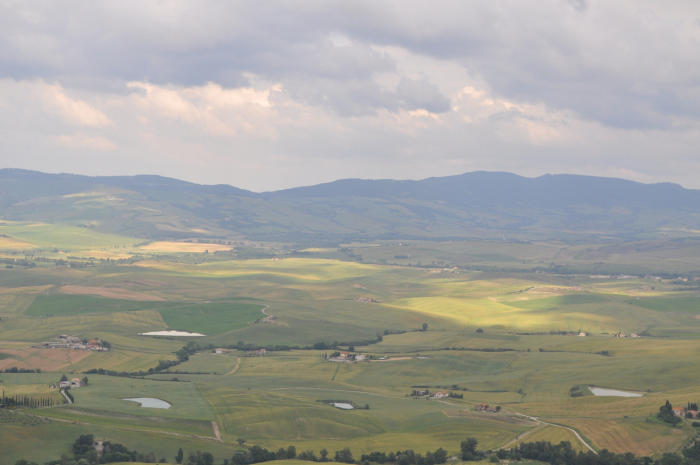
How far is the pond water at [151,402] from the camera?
109m

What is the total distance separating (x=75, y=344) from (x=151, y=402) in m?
54.3

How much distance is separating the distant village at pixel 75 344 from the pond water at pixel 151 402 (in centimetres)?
4464

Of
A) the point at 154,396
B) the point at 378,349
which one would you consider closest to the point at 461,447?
the point at 154,396

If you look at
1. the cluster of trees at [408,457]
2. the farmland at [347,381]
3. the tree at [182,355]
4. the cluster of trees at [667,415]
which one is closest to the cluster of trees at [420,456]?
the cluster of trees at [408,457]

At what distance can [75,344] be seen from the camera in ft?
520

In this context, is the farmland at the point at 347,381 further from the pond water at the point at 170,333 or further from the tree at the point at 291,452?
the tree at the point at 291,452

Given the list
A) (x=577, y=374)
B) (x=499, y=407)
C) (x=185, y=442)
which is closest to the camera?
(x=185, y=442)

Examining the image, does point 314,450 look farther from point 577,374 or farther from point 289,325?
point 289,325

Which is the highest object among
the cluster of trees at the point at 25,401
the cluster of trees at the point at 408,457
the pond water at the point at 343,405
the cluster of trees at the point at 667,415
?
the cluster of trees at the point at 25,401

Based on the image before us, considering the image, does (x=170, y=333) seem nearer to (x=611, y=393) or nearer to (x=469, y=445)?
(x=611, y=393)

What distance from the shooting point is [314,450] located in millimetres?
94250

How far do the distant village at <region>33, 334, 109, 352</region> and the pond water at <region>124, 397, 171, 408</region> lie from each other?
44.6m

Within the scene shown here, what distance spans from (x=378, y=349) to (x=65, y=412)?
77.9m

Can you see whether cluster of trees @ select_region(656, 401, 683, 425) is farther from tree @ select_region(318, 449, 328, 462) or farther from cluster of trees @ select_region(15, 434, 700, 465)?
tree @ select_region(318, 449, 328, 462)
